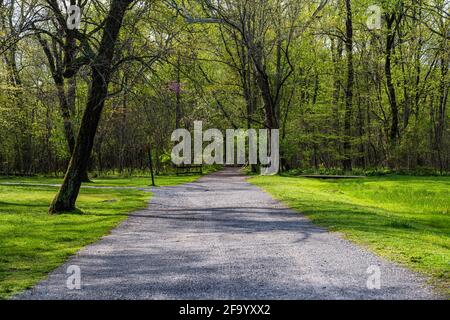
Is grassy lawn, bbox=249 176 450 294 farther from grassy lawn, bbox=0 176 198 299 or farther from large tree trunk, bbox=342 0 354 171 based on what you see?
large tree trunk, bbox=342 0 354 171

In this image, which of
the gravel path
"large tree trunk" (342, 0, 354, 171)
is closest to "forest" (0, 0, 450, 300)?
the gravel path

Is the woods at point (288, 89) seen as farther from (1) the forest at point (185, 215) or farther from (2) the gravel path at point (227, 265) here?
(2) the gravel path at point (227, 265)

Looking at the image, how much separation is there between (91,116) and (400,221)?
901 centimetres

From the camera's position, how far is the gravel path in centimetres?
543

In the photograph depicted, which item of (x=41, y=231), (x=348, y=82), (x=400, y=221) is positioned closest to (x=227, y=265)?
(x=41, y=231)

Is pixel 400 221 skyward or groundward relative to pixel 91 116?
groundward

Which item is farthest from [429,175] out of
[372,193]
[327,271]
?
[327,271]

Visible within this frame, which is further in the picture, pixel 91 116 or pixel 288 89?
pixel 288 89

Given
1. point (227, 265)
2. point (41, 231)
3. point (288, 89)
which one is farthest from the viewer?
point (288, 89)

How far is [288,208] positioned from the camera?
1410 cm

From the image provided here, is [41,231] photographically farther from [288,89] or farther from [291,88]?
[288,89]

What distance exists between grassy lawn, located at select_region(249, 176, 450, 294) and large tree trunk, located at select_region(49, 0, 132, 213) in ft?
21.0

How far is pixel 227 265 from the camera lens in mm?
6836
